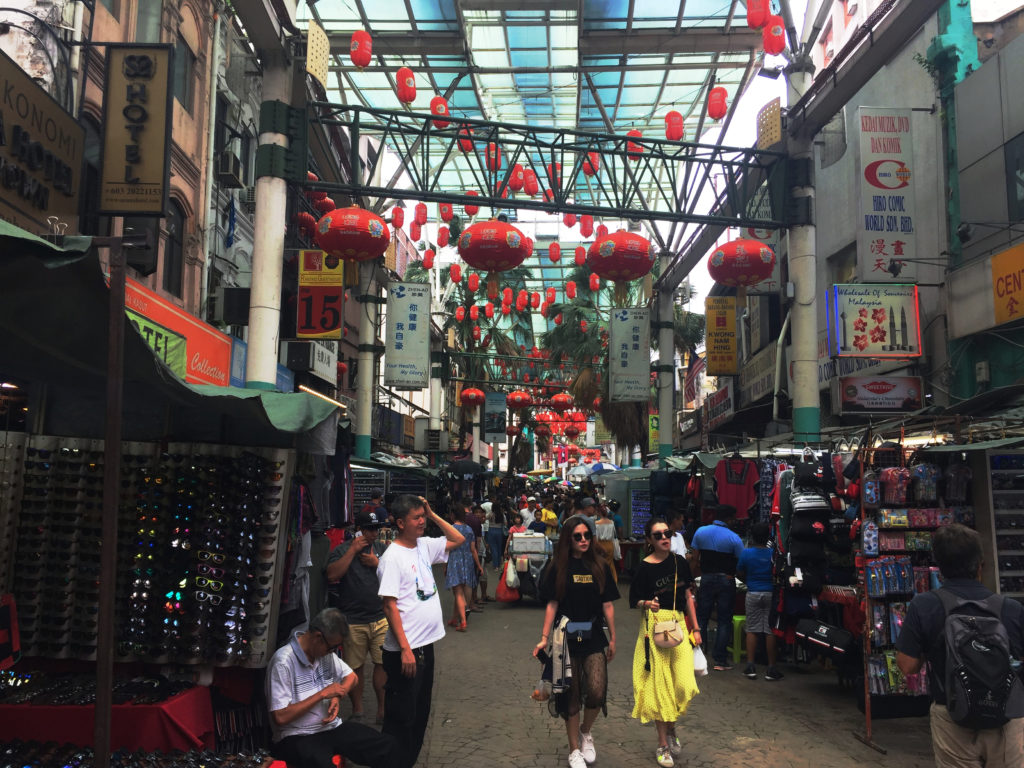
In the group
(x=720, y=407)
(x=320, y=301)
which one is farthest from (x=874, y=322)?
(x=720, y=407)

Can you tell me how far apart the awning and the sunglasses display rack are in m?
0.45

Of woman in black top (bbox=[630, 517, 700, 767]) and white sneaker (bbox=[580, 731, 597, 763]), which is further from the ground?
Result: woman in black top (bbox=[630, 517, 700, 767])

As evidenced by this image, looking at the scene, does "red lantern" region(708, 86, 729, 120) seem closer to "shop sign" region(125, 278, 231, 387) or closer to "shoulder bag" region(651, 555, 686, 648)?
"shop sign" region(125, 278, 231, 387)

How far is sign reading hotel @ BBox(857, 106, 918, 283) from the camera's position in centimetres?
1338

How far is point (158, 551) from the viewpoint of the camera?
5320 mm

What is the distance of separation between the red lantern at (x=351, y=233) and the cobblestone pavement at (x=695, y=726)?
18.7 ft

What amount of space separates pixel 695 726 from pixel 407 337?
41.9 feet

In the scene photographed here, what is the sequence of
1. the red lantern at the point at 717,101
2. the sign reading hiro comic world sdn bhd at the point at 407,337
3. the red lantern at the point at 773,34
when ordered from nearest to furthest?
the red lantern at the point at 773,34
the red lantern at the point at 717,101
the sign reading hiro comic world sdn bhd at the point at 407,337

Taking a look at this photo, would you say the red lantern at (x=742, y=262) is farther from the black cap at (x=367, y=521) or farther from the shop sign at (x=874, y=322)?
the black cap at (x=367, y=521)

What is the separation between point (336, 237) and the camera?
1134 cm

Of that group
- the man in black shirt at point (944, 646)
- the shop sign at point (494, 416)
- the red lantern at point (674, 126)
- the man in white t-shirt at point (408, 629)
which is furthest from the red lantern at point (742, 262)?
the shop sign at point (494, 416)

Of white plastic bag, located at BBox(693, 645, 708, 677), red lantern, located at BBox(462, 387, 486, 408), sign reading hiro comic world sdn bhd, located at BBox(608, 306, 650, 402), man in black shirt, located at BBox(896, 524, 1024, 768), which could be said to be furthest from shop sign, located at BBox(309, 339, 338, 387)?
man in black shirt, located at BBox(896, 524, 1024, 768)

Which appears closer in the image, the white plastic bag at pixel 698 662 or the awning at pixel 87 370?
the awning at pixel 87 370

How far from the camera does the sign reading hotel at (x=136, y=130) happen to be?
8.90 meters
